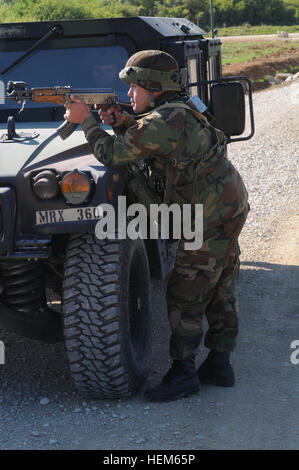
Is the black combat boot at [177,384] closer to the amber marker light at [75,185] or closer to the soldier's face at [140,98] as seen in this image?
the amber marker light at [75,185]

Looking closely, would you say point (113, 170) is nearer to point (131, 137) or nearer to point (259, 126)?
point (131, 137)

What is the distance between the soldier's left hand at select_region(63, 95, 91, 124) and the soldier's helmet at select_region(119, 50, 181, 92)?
0.73ft

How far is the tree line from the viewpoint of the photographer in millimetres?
25469

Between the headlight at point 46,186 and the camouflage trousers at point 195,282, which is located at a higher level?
the headlight at point 46,186

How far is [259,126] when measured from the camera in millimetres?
Answer: 14312

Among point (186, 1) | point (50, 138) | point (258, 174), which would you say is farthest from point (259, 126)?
point (186, 1)

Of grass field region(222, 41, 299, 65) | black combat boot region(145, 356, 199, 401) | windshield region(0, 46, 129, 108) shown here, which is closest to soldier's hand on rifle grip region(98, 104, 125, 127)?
windshield region(0, 46, 129, 108)

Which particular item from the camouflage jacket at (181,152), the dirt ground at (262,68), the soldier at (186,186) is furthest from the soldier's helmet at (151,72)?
the dirt ground at (262,68)

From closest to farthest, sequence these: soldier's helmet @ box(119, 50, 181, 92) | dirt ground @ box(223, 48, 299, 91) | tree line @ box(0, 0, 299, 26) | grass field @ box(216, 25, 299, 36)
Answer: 1. soldier's helmet @ box(119, 50, 181, 92)
2. dirt ground @ box(223, 48, 299, 91)
3. tree line @ box(0, 0, 299, 26)
4. grass field @ box(216, 25, 299, 36)

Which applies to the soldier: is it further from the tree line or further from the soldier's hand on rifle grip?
the tree line

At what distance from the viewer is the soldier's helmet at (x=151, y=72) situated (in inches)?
146

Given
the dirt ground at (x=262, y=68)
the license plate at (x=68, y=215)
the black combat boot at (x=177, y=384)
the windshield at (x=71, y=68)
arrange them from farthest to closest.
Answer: the dirt ground at (x=262, y=68)
the windshield at (x=71, y=68)
the black combat boot at (x=177, y=384)
the license plate at (x=68, y=215)

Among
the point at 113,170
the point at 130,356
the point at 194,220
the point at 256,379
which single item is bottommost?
the point at 256,379
